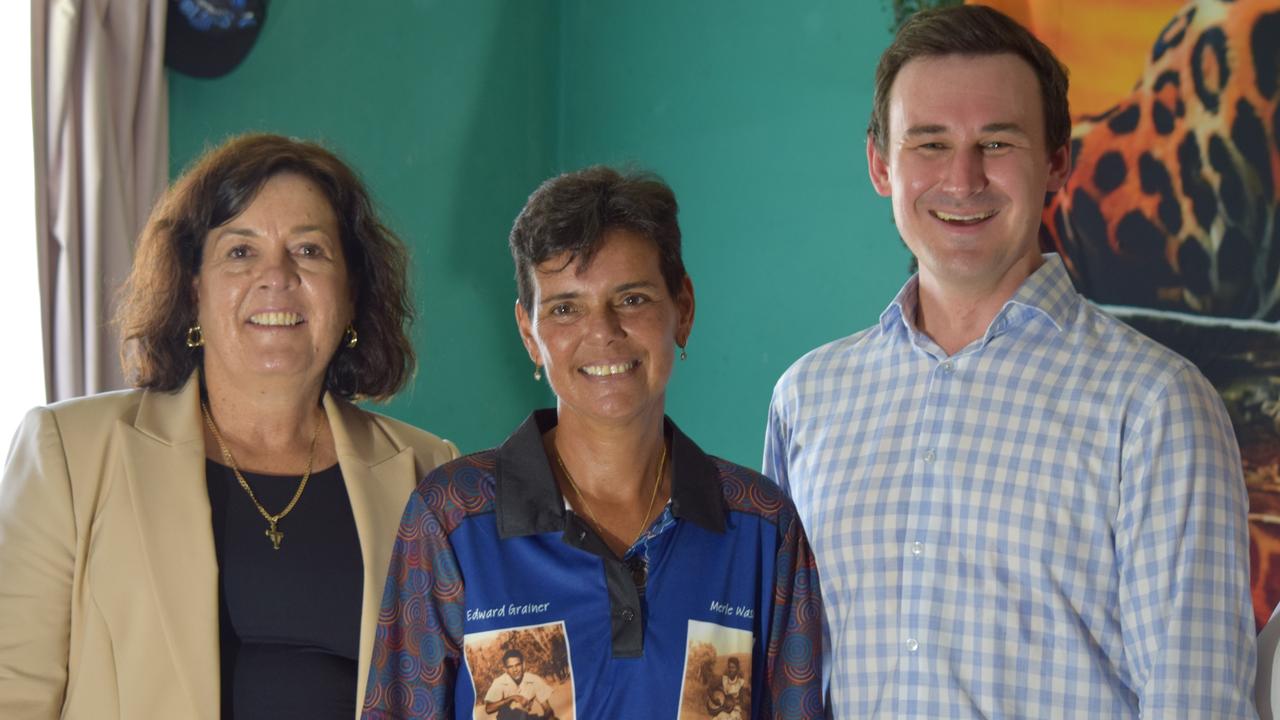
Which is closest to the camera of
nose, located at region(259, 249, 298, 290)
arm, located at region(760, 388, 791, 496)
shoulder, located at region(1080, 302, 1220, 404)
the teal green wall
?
shoulder, located at region(1080, 302, 1220, 404)

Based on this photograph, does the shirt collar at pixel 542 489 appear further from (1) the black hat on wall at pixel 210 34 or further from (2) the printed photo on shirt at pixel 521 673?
(1) the black hat on wall at pixel 210 34

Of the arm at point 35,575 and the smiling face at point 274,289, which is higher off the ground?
the smiling face at point 274,289

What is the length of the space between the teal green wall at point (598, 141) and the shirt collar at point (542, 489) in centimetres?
160

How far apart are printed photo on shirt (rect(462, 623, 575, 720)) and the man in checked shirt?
45 centimetres

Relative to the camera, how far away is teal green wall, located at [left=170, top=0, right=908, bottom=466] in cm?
354

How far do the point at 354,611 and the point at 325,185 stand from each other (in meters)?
0.71

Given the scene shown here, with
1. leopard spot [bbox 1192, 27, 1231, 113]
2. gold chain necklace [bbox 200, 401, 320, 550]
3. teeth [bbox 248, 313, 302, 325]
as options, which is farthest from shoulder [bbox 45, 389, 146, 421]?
leopard spot [bbox 1192, 27, 1231, 113]

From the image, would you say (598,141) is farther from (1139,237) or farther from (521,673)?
(521,673)

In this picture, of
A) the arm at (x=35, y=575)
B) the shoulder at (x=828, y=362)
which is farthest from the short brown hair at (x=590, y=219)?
the arm at (x=35, y=575)

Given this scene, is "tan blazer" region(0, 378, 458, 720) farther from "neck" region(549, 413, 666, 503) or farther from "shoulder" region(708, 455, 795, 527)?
"shoulder" region(708, 455, 795, 527)

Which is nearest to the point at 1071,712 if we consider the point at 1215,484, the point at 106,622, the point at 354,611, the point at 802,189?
the point at 1215,484

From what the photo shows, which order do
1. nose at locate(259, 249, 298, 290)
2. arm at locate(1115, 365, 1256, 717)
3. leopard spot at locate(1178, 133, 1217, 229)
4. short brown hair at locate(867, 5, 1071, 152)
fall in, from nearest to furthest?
arm at locate(1115, 365, 1256, 717), short brown hair at locate(867, 5, 1071, 152), nose at locate(259, 249, 298, 290), leopard spot at locate(1178, 133, 1217, 229)

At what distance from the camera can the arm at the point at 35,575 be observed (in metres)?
1.96

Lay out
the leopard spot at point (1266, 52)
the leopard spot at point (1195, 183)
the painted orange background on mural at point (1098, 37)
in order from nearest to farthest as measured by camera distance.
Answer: the leopard spot at point (1266, 52)
the leopard spot at point (1195, 183)
the painted orange background on mural at point (1098, 37)
